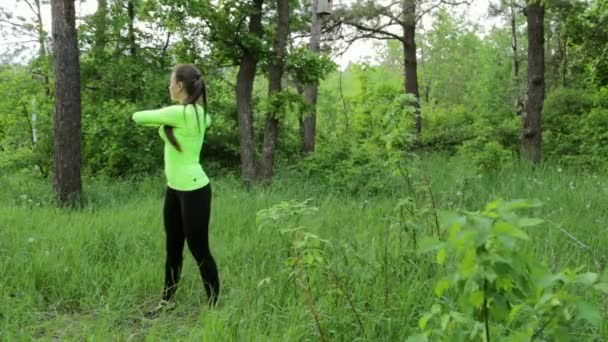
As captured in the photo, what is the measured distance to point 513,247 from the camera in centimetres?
145

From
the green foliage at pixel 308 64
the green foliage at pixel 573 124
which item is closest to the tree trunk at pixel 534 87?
the green foliage at pixel 573 124

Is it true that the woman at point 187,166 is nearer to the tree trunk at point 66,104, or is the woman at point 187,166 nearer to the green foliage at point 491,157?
the tree trunk at point 66,104

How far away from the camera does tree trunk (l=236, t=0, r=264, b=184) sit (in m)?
9.16

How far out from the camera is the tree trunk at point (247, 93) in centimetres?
916

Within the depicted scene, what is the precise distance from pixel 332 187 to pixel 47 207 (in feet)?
14.0

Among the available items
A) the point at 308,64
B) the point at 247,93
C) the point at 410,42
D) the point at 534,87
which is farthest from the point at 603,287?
the point at 410,42

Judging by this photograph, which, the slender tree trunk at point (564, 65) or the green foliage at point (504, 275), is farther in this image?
the slender tree trunk at point (564, 65)

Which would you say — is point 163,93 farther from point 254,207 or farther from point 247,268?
point 247,268

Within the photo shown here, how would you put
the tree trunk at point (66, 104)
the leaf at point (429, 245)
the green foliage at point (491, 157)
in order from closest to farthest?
the leaf at point (429, 245) → the tree trunk at point (66, 104) → the green foliage at point (491, 157)

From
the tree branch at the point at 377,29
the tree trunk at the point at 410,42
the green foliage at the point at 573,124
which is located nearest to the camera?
the green foliage at the point at 573,124

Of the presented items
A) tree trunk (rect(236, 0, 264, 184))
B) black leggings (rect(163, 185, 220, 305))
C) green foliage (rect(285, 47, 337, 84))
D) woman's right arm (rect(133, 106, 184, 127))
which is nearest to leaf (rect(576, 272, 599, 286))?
black leggings (rect(163, 185, 220, 305))

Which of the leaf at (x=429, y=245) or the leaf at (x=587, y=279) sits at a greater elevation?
the leaf at (x=429, y=245)

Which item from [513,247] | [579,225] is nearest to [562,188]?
[579,225]

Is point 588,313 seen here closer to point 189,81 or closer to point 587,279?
point 587,279
